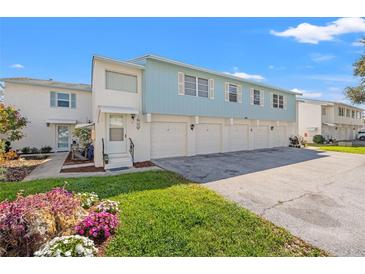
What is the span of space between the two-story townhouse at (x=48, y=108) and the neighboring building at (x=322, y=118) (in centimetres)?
2587

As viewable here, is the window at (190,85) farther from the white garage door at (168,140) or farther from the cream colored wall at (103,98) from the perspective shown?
the cream colored wall at (103,98)

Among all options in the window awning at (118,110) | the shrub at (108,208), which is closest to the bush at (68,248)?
the shrub at (108,208)

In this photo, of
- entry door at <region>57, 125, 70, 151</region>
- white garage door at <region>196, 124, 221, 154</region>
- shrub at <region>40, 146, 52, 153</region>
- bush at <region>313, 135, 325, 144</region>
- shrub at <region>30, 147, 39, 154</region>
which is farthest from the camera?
bush at <region>313, 135, 325, 144</region>

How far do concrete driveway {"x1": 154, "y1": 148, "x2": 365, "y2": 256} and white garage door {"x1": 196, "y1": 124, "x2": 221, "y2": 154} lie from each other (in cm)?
330

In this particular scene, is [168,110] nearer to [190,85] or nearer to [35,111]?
[190,85]

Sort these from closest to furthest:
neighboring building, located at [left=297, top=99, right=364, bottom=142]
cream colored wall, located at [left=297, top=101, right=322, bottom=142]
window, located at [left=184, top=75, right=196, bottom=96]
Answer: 1. window, located at [left=184, top=75, right=196, bottom=96]
2. cream colored wall, located at [left=297, top=101, right=322, bottom=142]
3. neighboring building, located at [left=297, top=99, right=364, bottom=142]

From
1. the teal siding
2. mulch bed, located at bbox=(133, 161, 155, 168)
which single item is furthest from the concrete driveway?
the teal siding

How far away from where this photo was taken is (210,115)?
14.4 meters

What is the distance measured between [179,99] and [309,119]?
85.5ft

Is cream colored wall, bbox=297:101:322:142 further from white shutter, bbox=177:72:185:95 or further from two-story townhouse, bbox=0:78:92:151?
two-story townhouse, bbox=0:78:92:151

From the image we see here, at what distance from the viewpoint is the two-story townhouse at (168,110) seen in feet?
34.4

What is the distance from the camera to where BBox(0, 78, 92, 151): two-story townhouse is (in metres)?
16.4
